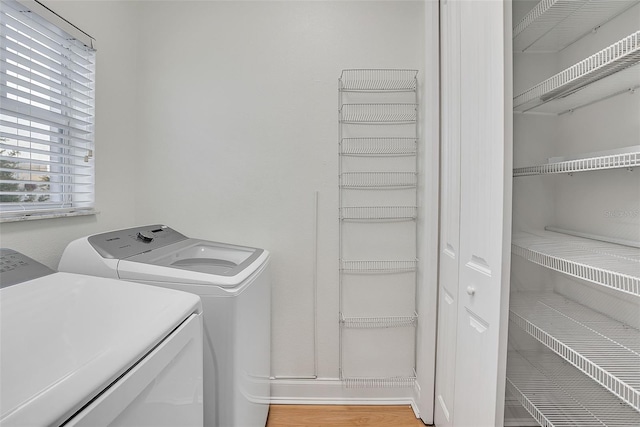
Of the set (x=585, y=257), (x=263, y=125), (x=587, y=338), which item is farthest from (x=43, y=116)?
(x=587, y=338)

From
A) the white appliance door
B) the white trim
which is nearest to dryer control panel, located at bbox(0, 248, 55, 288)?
the white appliance door

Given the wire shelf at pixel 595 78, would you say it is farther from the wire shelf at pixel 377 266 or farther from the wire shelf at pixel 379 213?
the wire shelf at pixel 377 266

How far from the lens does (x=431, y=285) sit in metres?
1.69

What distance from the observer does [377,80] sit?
6.08 feet

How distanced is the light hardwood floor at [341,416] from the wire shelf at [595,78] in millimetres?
1719

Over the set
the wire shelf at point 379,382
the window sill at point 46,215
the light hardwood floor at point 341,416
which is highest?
the window sill at point 46,215

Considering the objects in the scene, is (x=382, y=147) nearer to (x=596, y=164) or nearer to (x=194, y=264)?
(x=596, y=164)

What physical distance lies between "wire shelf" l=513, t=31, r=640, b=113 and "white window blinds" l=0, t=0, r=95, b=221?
6.25ft

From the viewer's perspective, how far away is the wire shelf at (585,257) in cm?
75

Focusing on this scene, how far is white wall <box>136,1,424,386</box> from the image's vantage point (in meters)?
1.86

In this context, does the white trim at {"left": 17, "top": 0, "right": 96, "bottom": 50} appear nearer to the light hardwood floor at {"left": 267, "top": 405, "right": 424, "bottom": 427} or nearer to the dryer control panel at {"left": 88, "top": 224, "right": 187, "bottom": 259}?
the dryer control panel at {"left": 88, "top": 224, "right": 187, "bottom": 259}

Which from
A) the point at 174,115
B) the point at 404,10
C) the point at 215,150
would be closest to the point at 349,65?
the point at 404,10

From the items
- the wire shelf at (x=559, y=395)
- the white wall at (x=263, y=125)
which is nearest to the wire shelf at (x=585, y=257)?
the wire shelf at (x=559, y=395)

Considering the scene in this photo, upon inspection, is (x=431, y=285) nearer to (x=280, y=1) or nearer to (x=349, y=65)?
(x=349, y=65)
